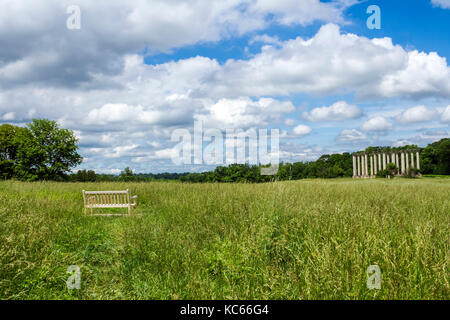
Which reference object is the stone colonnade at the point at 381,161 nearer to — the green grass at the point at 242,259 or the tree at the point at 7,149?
the green grass at the point at 242,259

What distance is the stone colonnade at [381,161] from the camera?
38.5 m

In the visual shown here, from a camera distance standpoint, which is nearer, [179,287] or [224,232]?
[179,287]

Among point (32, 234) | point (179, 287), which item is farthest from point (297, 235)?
point (32, 234)

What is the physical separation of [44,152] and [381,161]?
46937 mm

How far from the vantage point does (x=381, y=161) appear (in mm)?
43469

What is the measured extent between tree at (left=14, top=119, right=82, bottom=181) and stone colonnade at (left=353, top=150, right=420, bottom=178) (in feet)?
130

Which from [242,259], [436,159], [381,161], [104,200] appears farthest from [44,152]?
[436,159]

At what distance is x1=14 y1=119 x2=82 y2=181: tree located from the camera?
3247 centimetres

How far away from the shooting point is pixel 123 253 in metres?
4.89

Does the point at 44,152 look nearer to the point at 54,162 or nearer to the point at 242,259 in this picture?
the point at 54,162

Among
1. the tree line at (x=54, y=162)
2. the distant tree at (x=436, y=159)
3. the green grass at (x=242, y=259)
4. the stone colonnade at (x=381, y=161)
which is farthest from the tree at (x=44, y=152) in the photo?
the distant tree at (x=436, y=159)

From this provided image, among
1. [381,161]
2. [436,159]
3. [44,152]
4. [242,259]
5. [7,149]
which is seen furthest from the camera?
[381,161]
